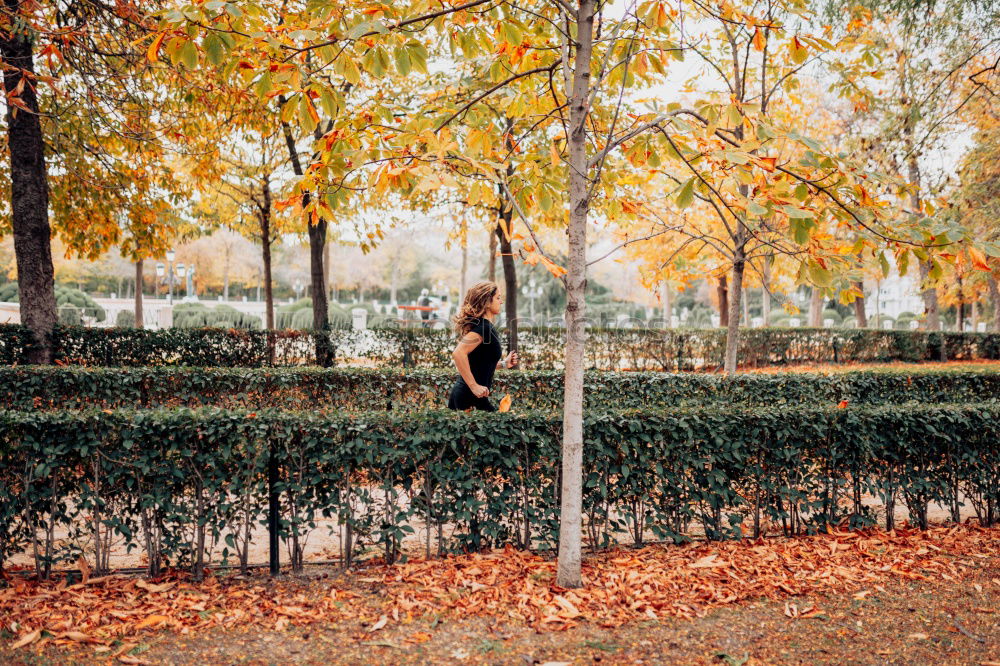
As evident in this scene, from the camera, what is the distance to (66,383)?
716 cm

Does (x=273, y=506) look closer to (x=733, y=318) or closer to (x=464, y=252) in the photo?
(x=733, y=318)

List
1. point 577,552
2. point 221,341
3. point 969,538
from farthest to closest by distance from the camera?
point 221,341 < point 969,538 < point 577,552

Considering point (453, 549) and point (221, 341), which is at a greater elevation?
point (221, 341)

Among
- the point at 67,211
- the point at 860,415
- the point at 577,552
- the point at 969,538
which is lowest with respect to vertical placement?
the point at 969,538

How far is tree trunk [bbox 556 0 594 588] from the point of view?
3.82 meters

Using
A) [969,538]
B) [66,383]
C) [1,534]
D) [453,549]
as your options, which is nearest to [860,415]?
[969,538]

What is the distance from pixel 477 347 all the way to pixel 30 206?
7.64m

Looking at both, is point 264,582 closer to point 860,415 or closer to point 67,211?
point 860,415

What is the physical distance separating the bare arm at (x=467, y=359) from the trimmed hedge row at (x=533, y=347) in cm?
716

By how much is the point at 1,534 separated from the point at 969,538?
708 cm

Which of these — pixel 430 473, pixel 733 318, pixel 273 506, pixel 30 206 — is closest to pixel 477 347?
pixel 430 473

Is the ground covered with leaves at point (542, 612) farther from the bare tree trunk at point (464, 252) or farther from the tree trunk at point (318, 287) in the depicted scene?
the bare tree trunk at point (464, 252)

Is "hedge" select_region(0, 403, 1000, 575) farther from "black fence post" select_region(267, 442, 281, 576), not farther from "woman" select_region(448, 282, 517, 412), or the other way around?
"woman" select_region(448, 282, 517, 412)

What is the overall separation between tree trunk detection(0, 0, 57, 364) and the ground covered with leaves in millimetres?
6504
